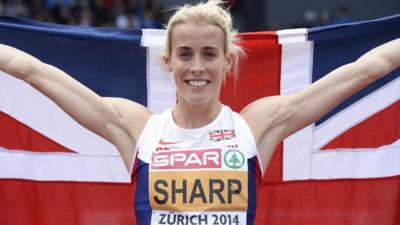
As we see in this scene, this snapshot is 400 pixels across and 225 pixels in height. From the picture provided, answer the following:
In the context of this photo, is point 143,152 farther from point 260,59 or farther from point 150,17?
point 150,17

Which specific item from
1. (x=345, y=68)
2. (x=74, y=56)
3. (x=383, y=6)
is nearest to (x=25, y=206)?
(x=74, y=56)

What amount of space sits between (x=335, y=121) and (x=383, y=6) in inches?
361

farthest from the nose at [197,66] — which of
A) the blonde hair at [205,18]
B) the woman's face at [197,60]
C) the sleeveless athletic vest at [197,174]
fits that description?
the sleeveless athletic vest at [197,174]

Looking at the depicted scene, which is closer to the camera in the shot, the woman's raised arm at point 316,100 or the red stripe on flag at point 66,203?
the woman's raised arm at point 316,100

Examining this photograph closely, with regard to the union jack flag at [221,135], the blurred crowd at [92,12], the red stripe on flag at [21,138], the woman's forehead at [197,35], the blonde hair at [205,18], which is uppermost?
the blurred crowd at [92,12]

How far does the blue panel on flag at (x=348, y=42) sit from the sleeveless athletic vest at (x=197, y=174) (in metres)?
1.06

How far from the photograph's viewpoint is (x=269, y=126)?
3.81 metres

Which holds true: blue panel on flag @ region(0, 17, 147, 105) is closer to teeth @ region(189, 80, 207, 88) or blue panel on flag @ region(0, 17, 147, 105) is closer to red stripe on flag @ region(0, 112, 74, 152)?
red stripe on flag @ region(0, 112, 74, 152)

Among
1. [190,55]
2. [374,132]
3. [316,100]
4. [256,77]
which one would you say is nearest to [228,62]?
[190,55]

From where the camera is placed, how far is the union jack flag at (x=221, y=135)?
3.74m

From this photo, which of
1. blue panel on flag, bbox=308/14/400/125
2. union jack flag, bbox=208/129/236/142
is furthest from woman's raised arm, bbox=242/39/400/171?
blue panel on flag, bbox=308/14/400/125

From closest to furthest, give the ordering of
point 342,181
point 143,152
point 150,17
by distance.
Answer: point 143,152
point 342,181
point 150,17

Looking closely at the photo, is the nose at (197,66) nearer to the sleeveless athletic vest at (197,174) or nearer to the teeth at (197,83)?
the teeth at (197,83)

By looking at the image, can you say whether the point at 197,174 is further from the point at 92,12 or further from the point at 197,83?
the point at 92,12
